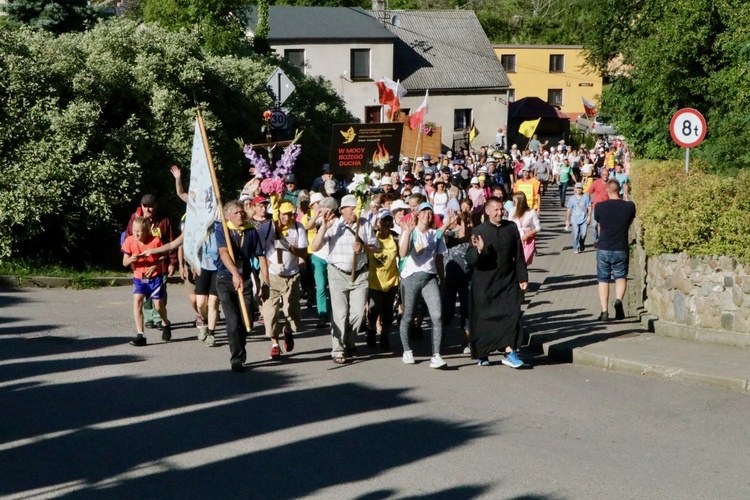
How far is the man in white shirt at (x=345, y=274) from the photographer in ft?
37.3

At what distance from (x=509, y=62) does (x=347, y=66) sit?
58.8 ft

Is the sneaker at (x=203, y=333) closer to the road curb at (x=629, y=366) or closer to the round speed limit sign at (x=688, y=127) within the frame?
the road curb at (x=629, y=366)

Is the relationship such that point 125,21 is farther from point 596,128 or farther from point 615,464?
point 596,128

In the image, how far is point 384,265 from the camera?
11828 mm

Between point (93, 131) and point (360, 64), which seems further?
point (360, 64)

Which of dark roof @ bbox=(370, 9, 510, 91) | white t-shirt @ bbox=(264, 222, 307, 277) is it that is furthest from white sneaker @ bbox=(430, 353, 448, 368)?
dark roof @ bbox=(370, 9, 510, 91)

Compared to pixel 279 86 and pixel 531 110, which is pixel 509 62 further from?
pixel 279 86

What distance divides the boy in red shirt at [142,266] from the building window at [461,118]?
46936mm

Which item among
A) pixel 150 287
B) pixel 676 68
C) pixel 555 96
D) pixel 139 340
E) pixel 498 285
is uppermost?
pixel 555 96

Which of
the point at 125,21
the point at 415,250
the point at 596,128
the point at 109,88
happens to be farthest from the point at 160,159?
the point at 596,128

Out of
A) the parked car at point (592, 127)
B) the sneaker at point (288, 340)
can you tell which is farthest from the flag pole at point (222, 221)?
the parked car at point (592, 127)

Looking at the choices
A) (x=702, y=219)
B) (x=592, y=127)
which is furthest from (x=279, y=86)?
(x=592, y=127)

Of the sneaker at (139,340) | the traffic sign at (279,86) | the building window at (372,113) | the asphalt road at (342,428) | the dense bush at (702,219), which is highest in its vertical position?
the building window at (372,113)

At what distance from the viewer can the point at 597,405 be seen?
9.63 metres
